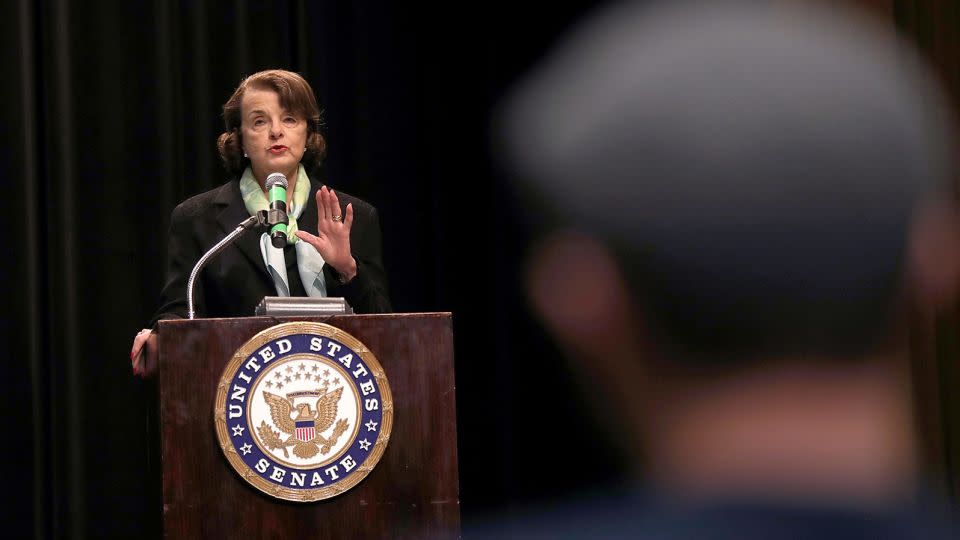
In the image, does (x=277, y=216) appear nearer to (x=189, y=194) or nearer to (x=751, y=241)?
(x=189, y=194)

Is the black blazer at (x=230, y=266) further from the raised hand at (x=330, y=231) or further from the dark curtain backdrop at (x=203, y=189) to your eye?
the dark curtain backdrop at (x=203, y=189)

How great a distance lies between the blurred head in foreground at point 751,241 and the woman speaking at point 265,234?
1506 millimetres

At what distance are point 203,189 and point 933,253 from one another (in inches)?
94.1

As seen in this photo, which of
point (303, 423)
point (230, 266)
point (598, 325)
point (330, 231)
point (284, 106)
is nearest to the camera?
point (303, 423)

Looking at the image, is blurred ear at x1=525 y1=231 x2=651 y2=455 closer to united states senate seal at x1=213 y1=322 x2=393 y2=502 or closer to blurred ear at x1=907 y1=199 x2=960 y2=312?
blurred ear at x1=907 y1=199 x2=960 y2=312

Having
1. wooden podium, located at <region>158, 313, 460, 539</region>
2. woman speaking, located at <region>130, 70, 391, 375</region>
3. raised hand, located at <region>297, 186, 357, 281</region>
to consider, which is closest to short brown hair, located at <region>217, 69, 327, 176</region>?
woman speaking, located at <region>130, 70, 391, 375</region>

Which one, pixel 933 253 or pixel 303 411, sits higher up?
pixel 933 253

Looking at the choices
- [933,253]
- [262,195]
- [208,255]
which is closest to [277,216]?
[208,255]

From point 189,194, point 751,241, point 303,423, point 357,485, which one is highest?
point 189,194

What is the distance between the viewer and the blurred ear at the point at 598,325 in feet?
12.1

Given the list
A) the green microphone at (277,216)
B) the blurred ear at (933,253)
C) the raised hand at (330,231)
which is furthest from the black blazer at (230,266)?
the blurred ear at (933,253)

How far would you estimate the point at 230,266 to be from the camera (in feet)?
7.23

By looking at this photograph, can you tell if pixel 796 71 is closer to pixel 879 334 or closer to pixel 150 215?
pixel 879 334

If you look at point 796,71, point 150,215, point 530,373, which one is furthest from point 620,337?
point 150,215
